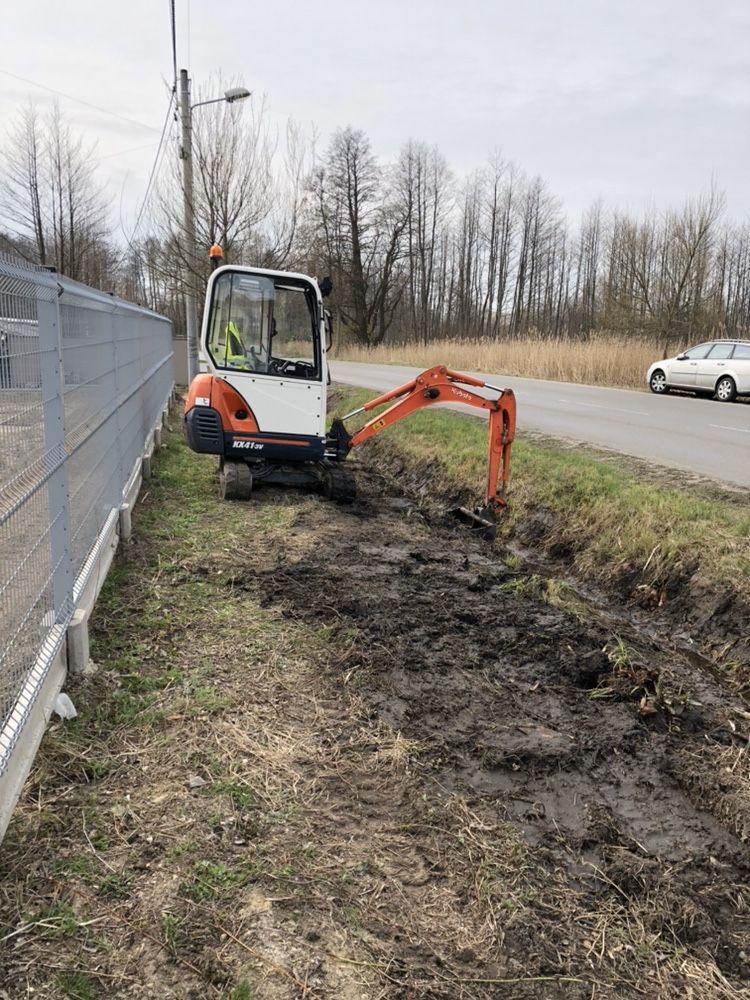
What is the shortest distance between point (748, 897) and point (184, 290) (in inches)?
670

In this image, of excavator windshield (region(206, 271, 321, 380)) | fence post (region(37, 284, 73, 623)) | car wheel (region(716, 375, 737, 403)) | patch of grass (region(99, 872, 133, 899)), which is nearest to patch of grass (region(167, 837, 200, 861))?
patch of grass (region(99, 872, 133, 899))

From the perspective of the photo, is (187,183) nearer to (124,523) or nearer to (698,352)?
(124,523)

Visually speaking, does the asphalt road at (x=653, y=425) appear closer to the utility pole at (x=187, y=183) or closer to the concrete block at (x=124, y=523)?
the concrete block at (x=124, y=523)

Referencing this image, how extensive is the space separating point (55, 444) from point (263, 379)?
4.97 metres

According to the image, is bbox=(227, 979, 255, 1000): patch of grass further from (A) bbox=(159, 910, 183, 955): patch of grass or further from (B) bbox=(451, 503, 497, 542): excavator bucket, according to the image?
(B) bbox=(451, 503, 497, 542): excavator bucket

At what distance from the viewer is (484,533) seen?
8188mm

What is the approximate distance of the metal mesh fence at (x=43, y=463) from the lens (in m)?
2.87

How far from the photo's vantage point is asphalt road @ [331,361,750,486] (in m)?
9.38

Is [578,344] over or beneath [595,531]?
over

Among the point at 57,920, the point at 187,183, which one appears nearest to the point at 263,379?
the point at 57,920

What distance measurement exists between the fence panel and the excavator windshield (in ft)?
9.63

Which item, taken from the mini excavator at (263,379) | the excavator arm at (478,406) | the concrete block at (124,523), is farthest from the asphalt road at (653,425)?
the concrete block at (124,523)

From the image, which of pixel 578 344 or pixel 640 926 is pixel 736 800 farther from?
pixel 578 344

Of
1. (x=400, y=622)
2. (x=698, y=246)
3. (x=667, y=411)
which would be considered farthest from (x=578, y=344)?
(x=400, y=622)
